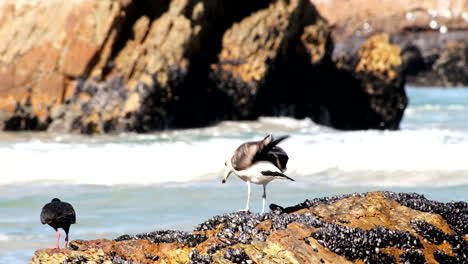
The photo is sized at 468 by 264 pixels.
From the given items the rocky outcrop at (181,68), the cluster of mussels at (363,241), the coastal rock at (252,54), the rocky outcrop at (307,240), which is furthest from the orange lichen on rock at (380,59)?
the cluster of mussels at (363,241)

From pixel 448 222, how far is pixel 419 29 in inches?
2628

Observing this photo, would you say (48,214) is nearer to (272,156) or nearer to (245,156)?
(245,156)

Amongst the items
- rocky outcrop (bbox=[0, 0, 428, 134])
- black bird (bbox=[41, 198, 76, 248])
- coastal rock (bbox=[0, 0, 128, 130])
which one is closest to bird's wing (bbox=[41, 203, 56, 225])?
black bird (bbox=[41, 198, 76, 248])

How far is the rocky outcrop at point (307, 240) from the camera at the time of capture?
23.3 ft

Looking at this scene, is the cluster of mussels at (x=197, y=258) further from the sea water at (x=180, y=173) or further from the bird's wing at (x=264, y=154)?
the sea water at (x=180, y=173)

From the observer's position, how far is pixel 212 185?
15484 mm

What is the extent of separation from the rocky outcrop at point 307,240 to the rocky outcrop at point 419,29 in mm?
54547

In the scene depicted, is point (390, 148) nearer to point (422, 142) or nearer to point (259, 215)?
point (422, 142)

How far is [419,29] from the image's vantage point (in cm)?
7238

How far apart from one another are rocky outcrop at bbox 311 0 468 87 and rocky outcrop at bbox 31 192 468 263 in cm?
5455

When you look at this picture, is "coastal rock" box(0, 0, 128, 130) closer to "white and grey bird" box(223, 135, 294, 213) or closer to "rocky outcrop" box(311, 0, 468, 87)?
"white and grey bird" box(223, 135, 294, 213)

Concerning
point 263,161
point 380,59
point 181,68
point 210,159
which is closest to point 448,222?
point 263,161

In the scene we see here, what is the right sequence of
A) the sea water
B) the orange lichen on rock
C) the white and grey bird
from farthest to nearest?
1. the orange lichen on rock
2. the sea water
3. the white and grey bird

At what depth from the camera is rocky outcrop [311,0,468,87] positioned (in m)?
64.1
